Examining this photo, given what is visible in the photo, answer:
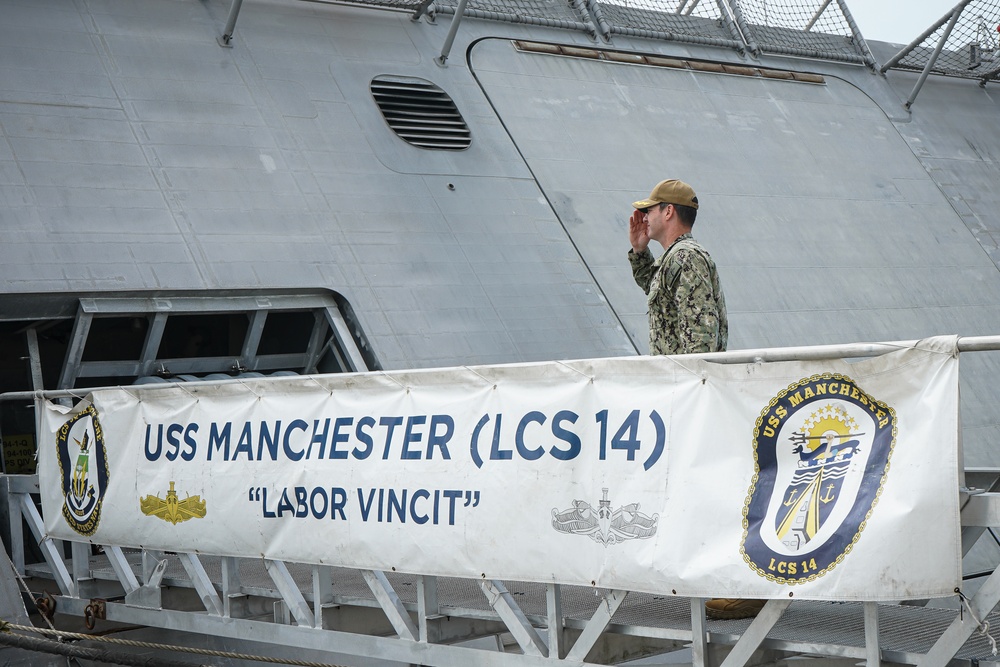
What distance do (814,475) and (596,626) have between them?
1149mm

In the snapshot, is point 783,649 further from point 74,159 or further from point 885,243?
point 885,243

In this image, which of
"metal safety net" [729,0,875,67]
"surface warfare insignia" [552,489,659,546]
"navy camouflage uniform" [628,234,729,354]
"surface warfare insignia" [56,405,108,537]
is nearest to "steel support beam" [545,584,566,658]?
"surface warfare insignia" [552,489,659,546]

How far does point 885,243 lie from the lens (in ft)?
43.0

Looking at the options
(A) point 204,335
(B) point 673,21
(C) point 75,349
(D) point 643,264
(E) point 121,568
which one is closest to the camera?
(D) point 643,264

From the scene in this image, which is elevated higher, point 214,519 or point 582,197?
point 582,197

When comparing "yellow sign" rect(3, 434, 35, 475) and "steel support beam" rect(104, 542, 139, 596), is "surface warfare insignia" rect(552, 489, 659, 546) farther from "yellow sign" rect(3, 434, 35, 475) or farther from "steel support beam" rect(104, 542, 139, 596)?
"yellow sign" rect(3, 434, 35, 475)

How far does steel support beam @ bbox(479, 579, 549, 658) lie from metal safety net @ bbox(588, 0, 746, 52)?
10.2 meters

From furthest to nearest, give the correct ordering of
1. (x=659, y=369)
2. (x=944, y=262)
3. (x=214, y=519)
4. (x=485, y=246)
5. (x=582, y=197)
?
(x=944, y=262), (x=582, y=197), (x=485, y=246), (x=214, y=519), (x=659, y=369)

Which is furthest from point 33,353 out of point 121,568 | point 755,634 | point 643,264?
point 755,634

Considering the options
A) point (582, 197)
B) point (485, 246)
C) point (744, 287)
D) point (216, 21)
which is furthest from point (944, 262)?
point (216, 21)

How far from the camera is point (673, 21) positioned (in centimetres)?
1465

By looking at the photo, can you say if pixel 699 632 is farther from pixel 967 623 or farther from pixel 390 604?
pixel 390 604

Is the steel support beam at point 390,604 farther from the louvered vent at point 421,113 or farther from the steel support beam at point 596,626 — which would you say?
the louvered vent at point 421,113

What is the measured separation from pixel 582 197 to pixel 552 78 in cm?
188
